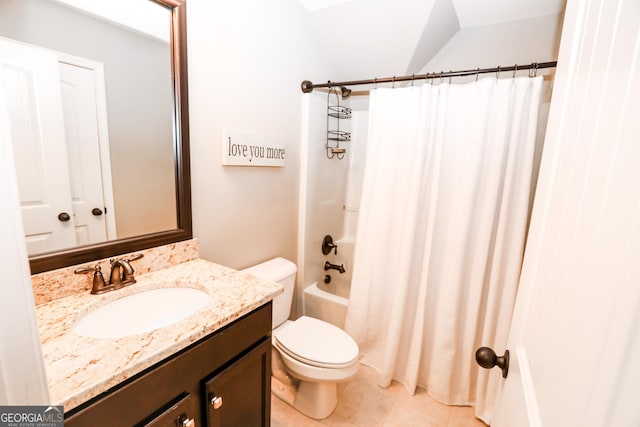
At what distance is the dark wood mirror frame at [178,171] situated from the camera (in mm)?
→ 1066

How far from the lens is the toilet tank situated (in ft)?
5.46

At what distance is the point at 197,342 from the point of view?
838 millimetres

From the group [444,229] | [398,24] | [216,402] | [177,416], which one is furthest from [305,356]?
[398,24]

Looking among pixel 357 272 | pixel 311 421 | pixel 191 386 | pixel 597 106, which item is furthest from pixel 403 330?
pixel 597 106

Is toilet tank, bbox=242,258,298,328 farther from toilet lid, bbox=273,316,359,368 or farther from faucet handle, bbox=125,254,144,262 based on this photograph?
faucet handle, bbox=125,254,144,262

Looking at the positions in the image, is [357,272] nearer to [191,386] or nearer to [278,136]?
[278,136]

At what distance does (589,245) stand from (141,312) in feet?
4.18

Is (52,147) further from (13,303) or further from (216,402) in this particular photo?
(216,402)

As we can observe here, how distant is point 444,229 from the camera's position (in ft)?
5.47

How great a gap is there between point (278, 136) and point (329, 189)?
0.75 m

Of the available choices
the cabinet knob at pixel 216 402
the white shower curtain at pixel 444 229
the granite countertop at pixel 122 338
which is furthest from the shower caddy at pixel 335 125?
the cabinet knob at pixel 216 402

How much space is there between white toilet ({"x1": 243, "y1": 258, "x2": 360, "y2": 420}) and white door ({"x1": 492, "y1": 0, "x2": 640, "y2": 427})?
0.97 m

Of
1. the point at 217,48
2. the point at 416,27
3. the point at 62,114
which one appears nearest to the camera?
the point at 62,114

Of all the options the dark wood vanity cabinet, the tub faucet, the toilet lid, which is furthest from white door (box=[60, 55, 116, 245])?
the tub faucet
